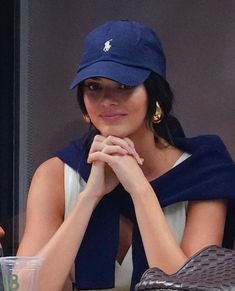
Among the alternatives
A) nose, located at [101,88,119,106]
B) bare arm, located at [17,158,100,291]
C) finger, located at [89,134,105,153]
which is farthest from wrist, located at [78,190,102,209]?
nose, located at [101,88,119,106]

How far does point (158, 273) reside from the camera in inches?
37.3

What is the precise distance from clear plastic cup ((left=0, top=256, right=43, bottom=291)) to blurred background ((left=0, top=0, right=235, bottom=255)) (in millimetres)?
1072

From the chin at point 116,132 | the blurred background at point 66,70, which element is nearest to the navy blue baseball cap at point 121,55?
the chin at point 116,132

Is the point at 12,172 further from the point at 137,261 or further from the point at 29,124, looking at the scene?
the point at 137,261

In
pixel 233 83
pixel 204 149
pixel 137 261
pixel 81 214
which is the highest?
pixel 233 83

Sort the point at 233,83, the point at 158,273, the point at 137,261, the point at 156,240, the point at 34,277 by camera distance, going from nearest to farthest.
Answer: the point at 158,273
the point at 34,277
the point at 156,240
the point at 137,261
the point at 233,83

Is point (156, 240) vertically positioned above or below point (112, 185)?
below

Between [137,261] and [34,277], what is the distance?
594 millimetres

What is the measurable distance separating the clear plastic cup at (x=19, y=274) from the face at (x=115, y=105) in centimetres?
61

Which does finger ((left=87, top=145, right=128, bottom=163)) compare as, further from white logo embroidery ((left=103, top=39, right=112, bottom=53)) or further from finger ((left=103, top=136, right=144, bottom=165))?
white logo embroidery ((left=103, top=39, right=112, bottom=53))

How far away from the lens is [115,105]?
1688 mm

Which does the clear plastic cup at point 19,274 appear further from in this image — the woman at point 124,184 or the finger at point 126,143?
the finger at point 126,143

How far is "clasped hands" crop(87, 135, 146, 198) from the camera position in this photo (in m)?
1.69

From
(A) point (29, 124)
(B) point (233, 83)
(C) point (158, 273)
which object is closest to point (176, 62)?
(B) point (233, 83)
